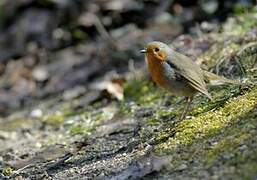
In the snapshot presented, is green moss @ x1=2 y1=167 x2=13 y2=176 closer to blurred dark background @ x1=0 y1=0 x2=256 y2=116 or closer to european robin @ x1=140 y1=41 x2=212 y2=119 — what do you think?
european robin @ x1=140 y1=41 x2=212 y2=119

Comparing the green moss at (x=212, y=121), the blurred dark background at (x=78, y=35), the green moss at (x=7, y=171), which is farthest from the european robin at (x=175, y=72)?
the blurred dark background at (x=78, y=35)

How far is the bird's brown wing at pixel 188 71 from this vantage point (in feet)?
14.7

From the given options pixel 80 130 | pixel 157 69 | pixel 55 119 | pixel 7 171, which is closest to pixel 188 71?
pixel 157 69

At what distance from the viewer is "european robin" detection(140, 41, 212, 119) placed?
450 centimetres

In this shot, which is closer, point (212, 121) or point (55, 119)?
point (212, 121)

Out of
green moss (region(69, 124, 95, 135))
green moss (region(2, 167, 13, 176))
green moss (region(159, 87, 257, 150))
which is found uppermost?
green moss (region(159, 87, 257, 150))

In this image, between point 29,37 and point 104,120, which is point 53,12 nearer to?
point 29,37

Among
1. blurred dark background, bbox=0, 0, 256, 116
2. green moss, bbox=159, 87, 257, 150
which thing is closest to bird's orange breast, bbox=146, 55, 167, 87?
green moss, bbox=159, 87, 257, 150

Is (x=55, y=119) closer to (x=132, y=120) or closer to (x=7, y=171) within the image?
(x=132, y=120)

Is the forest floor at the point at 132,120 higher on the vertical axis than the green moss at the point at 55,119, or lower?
higher

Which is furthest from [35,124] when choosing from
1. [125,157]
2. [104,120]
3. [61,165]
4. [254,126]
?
[254,126]

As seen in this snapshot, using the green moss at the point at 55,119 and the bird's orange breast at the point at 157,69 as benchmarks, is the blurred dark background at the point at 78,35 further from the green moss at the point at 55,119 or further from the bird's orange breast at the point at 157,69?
the bird's orange breast at the point at 157,69

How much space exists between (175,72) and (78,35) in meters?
4.88

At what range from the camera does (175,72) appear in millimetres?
4539
